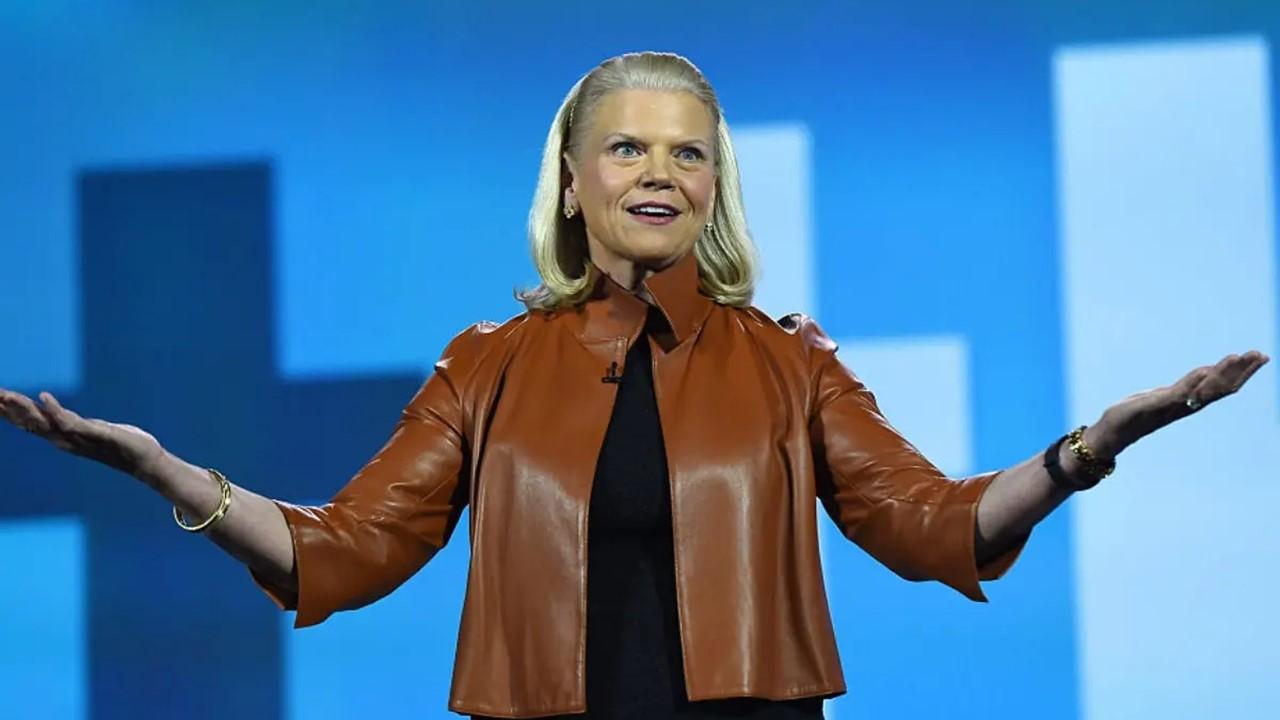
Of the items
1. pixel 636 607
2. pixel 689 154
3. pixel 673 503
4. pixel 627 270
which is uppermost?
pixel 689 154

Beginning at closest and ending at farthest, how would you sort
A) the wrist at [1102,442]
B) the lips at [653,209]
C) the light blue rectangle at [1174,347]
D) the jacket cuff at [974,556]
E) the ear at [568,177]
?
the wrist at [1102,442]
the jacket cuff at [974,556]
the lips at [653,209]
the ear at [568,177]
the light blue rectangle at [1174,347]

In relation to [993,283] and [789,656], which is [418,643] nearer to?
[993,283]

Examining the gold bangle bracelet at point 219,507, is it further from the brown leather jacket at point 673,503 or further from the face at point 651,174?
the face at point 651,174

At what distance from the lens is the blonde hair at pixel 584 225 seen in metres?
1.93

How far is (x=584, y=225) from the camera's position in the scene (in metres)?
2.02

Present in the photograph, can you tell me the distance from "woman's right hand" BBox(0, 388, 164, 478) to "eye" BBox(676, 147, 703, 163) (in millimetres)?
649

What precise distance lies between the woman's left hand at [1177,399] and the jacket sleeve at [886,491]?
0.17 m

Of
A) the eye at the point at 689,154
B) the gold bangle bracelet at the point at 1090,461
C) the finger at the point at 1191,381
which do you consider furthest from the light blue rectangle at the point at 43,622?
the finger at the point at 1191,381

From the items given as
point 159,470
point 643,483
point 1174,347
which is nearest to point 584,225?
point 643,483

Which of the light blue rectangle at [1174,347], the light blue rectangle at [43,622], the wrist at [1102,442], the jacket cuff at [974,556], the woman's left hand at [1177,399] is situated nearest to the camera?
the woman's left hand at [1177,399]

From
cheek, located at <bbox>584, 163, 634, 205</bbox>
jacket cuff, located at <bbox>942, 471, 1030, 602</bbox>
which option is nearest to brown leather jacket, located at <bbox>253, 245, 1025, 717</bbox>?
jacket cuff, located at <bbox>942, 471, 1030, 602</bbox>

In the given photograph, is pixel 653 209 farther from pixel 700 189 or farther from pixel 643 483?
pixel 643 483

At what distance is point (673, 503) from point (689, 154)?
0.40 metres

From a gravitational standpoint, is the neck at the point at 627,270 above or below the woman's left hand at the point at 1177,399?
above
